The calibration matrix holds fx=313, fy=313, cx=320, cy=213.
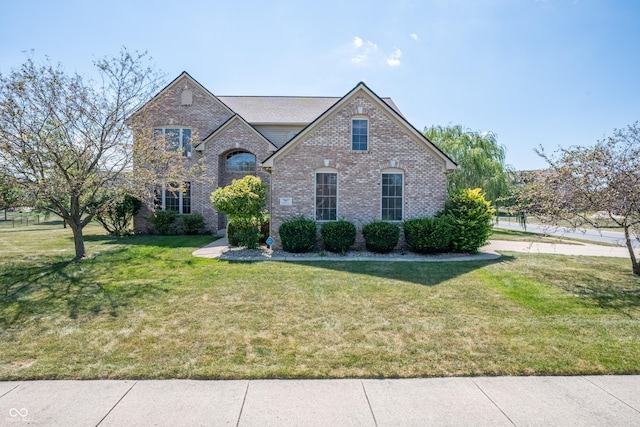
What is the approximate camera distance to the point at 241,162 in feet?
59.2

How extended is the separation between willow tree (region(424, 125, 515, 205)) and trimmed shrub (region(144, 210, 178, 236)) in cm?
1837

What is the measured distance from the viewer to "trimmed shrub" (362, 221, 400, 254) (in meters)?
11.4

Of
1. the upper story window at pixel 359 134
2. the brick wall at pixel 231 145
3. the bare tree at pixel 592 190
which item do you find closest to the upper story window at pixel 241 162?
the brick wall at pixel 231 145

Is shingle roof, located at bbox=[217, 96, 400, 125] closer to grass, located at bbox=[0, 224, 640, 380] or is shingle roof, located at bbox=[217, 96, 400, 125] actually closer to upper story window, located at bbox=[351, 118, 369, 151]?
upper story window, located at bbox=[351, 118, 369, 151]

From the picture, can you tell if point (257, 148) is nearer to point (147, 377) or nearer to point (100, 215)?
point (100, 215)

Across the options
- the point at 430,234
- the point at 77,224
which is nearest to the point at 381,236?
the point at 430,234

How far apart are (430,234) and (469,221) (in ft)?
5.49

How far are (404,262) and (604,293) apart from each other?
16.1ft

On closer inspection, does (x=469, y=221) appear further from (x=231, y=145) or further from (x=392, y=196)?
(x=231, y=145)

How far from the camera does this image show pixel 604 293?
7230mm

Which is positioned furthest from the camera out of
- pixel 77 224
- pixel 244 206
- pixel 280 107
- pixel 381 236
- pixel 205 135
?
pixel 280 107

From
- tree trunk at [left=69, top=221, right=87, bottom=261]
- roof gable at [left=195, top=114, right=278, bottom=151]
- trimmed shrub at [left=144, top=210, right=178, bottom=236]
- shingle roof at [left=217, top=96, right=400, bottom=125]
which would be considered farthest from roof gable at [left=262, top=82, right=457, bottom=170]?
trimmed shrub at [left=144, top=210, right=178, bottom=236]

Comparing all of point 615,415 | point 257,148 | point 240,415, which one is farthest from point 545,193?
point 257,148
